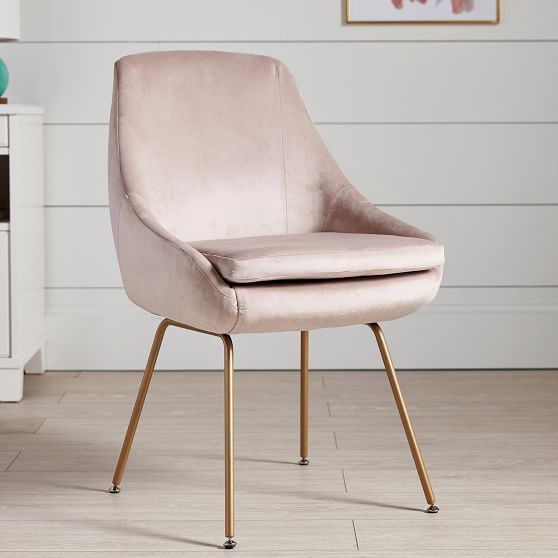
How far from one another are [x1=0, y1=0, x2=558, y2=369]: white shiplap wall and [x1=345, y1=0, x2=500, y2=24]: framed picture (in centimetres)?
3

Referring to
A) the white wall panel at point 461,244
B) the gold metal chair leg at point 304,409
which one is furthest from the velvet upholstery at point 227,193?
the white wall panel at point 461,244

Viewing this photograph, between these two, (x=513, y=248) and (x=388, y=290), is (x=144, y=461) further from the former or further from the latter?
(x=513, y=248)

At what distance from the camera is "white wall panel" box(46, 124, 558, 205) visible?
3.02m

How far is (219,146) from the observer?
6.84 ft

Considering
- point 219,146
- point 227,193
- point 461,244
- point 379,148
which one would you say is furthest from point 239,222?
point 461,244

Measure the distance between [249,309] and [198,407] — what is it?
1079 mm

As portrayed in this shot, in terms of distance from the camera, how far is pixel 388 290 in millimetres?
1742

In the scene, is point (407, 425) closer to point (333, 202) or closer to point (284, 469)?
point (284, 469)

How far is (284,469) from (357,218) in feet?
1.89

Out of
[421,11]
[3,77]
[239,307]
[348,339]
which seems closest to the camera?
[239,307]

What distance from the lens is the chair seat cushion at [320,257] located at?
1613 mm

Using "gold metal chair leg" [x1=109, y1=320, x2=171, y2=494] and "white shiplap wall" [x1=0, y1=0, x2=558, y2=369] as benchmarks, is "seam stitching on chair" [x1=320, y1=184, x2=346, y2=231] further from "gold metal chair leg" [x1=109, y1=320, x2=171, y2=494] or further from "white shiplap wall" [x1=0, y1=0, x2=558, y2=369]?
"white shiplap wall" [x1=0, y1=0, x2=558, y2=369]

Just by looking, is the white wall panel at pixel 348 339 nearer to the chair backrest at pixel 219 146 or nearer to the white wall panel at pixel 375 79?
the white wall panel at pixel 375 79

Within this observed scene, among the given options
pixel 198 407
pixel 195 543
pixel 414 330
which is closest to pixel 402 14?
pixel 414 330
